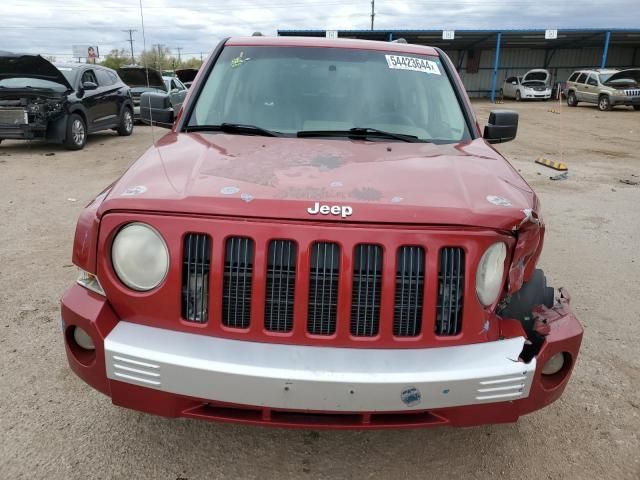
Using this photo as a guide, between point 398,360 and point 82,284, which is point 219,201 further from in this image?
point 398,360

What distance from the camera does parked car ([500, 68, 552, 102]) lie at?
1260 inches

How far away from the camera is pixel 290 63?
3506mm

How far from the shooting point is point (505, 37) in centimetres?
3600

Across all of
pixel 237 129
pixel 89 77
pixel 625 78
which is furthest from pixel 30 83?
pixel 625 78

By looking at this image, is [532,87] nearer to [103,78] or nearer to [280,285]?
[103,78]

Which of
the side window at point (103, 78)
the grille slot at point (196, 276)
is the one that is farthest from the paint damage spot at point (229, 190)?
the side window at point (103, 78)

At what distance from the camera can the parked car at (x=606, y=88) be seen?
78.3ft

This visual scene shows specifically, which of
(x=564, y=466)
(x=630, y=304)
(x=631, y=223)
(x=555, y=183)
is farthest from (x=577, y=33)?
(x=564, y=466)

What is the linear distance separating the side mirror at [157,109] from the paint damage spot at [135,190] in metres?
1.77

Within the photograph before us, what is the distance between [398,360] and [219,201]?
88 centimetres

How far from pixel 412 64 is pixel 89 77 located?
1038 centimetres

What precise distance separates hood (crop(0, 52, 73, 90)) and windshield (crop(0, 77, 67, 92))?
0.13 metres

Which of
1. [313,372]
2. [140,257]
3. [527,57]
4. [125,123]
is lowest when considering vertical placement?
[125,123]

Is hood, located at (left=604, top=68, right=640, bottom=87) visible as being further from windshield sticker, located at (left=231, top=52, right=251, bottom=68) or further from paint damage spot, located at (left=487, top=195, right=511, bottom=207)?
paint damage spot, located at (left=487, top=195, right=511, bottom=207)
